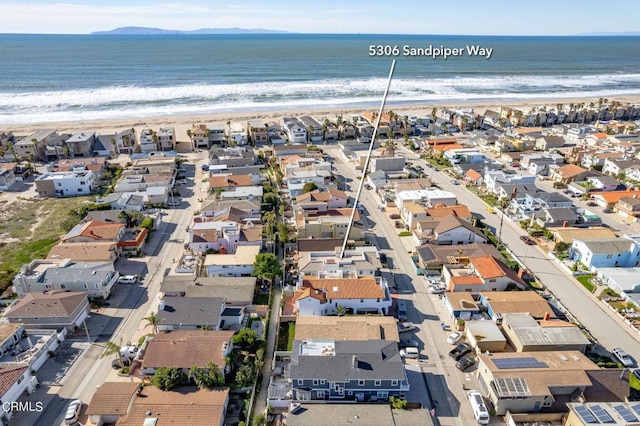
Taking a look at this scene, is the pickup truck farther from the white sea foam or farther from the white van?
the white sea foam

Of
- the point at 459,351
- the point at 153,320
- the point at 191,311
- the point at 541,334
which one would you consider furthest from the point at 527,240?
the point at 153,320

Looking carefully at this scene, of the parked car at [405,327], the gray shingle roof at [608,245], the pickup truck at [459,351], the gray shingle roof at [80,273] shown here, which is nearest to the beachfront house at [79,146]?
the gray shingle roof at [80,273]

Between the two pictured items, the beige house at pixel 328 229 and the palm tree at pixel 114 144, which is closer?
the beige house at pixel 328 229

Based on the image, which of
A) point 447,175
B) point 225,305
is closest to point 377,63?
point 447,175

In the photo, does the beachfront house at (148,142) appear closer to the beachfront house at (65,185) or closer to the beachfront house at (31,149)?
the beachfront house at (31,149)

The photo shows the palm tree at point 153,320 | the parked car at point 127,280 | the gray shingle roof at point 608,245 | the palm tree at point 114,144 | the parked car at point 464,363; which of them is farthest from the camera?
the palm tree at point 114,144

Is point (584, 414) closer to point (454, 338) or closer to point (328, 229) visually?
point (454, 338)
